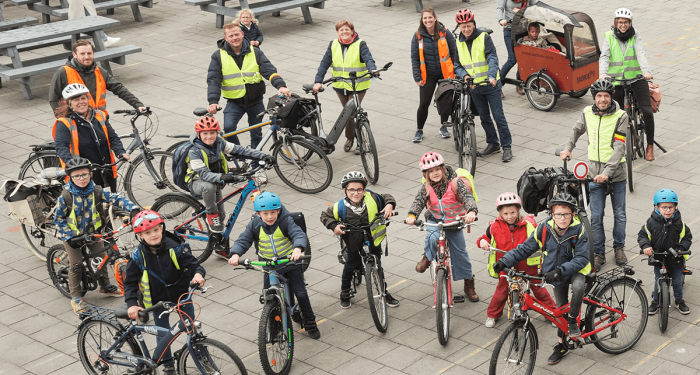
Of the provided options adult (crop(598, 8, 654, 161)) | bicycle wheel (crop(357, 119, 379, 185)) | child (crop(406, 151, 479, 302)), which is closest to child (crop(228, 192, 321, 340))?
child (crop(406, 151, 479, 302))

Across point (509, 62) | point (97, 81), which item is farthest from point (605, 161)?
point (97, 81)

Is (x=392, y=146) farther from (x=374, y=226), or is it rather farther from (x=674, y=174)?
(x=374, y=226)

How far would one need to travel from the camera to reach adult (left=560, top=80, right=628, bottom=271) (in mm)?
8469

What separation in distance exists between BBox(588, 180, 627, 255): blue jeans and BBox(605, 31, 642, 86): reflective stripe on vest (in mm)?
2729

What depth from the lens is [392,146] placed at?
40.3 feet

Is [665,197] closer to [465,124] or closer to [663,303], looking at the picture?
[663,303]

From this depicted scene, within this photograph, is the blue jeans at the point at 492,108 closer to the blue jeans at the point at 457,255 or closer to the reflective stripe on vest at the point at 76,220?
the blue jeans at the point at 457,255

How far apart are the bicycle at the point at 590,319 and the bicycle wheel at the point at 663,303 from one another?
17cm

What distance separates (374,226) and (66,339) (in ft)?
10.2

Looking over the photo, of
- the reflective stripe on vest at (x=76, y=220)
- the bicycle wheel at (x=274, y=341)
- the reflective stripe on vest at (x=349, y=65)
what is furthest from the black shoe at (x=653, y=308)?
the reflective stripe on vest at (x=76, y=220)

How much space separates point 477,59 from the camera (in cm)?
1138

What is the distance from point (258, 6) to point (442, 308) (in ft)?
41.1

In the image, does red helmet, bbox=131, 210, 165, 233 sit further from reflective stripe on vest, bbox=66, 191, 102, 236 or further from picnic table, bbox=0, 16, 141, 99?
picnic table, bbox=0, 16, 141, 99

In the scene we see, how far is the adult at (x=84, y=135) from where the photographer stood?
30.3 ft
